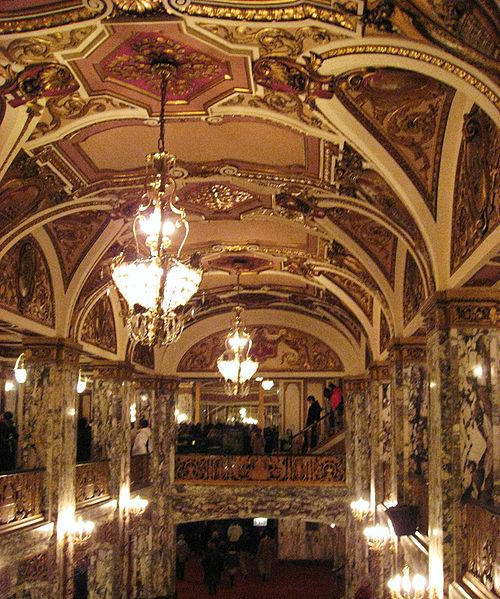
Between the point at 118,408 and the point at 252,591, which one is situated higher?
the point at 118,408

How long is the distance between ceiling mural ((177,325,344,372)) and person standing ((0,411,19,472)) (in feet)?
27.6

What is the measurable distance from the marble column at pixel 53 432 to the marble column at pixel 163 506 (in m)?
6.49

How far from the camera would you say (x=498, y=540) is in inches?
→ 257

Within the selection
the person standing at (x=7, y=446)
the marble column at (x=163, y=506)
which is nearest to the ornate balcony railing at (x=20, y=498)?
the person standing at (x=7, y=446)

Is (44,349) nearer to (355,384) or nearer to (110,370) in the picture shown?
(110,370)

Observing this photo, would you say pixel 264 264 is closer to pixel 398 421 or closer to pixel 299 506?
pixel 398 421

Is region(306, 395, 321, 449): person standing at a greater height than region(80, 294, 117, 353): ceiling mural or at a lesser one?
lesser

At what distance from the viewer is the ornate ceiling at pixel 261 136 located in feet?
18.9

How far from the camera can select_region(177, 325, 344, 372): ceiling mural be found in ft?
70.1

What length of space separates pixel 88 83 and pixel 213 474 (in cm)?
1377

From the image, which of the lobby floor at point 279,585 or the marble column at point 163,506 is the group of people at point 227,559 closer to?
the lobby floor at point 279,585

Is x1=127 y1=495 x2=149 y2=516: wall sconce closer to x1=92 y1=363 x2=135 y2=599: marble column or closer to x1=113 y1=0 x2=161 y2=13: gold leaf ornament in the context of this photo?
x1=92 y1=363 x2=135 y2=599: marble column

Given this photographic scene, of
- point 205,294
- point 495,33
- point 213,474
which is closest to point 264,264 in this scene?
point 205,294

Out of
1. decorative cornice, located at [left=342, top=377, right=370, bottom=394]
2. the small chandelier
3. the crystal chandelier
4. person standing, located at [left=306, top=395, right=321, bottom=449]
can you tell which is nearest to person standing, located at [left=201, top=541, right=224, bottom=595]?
person standing, located at [left=306, top=395, right=321, bottom=449]
